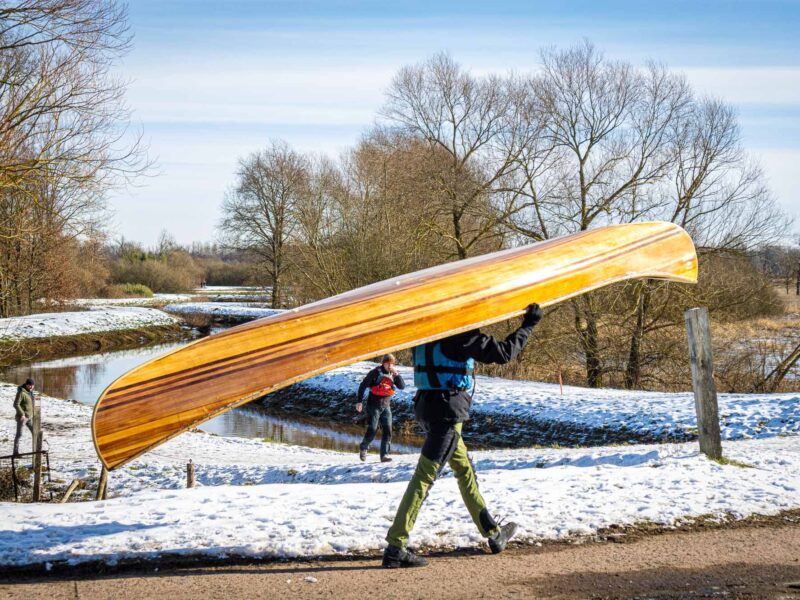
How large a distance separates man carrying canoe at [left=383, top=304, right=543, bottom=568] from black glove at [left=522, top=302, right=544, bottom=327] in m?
0.06

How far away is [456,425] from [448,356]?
443mm

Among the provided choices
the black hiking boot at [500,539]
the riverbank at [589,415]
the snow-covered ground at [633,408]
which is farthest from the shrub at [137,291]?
the black hiking boot at [500,539]

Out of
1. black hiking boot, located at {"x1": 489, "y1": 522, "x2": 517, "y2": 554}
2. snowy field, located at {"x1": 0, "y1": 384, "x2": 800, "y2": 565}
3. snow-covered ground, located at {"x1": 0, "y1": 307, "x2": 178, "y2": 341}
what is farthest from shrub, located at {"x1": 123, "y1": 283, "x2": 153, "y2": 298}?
black hiking boot, located at {"x1": 489, "y1": 522, "x2": 517, "y2": 554}

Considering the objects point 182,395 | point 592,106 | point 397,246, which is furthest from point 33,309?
point 182,395

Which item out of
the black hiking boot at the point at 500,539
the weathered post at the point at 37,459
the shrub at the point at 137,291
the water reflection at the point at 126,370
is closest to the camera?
the black hiking boot at the point at 500,539

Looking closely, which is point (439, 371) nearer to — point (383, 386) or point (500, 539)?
point (500, 539)

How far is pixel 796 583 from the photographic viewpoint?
4.49 meters

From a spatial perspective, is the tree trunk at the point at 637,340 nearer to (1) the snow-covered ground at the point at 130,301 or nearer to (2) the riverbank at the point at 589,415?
(2) the riverbank at the point at 589,415

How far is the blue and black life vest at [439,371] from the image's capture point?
468 centimetres

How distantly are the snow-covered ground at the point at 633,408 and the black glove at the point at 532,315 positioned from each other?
9.32 meters

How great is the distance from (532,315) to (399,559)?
1801 mm

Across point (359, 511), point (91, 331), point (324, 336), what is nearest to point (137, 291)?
point (91, 331)

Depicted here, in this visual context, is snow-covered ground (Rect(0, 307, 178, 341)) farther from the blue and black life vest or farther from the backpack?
the blue and black life vest

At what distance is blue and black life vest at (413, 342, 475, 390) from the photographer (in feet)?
15.4
